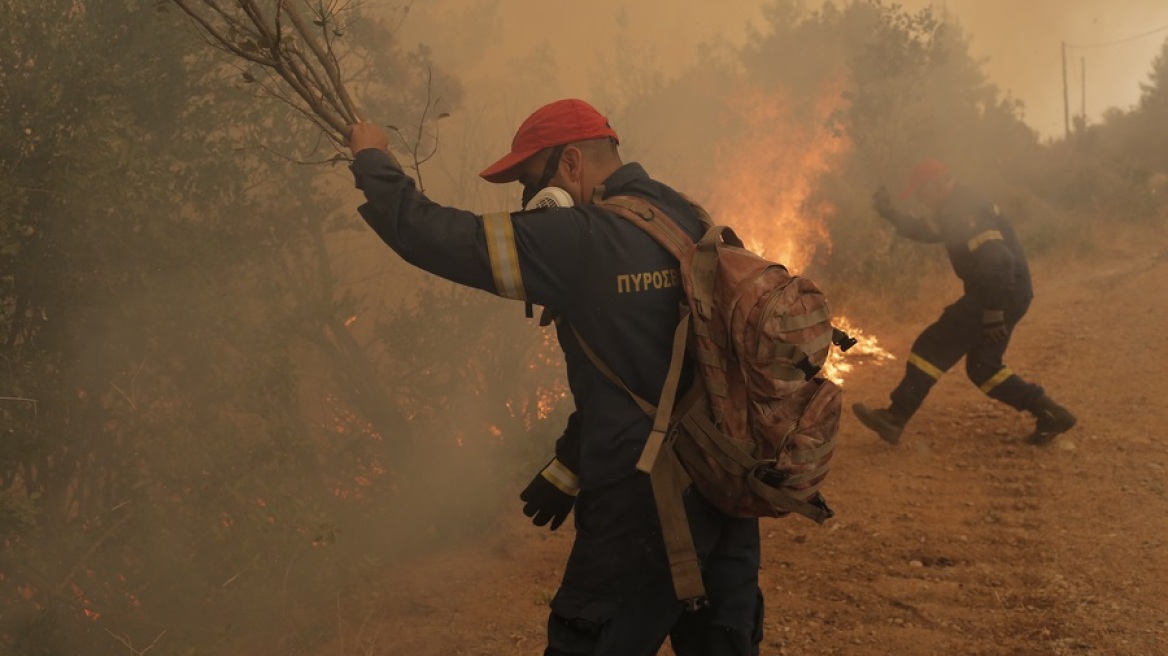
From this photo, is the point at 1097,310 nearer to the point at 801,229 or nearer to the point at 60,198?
the point at 801,229

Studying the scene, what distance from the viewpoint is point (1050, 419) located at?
20.0 ft

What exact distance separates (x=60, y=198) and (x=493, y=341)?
A: 353cm

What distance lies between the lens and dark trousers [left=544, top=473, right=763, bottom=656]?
89.7 inches

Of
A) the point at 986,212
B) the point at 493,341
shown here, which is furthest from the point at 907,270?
the point at 493,341

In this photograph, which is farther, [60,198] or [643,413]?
[60,198]

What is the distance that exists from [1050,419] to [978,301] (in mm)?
984

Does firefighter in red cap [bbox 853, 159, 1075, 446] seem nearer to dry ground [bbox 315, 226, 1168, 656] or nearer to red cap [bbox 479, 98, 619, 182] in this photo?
dry ground [bbox 315, 226, 1168, 656]

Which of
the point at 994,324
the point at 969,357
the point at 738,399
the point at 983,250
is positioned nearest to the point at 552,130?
the point at 738,399

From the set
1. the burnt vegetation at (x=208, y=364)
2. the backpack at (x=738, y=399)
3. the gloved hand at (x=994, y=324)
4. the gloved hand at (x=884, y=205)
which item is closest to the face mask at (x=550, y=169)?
the backpack at (x=738, y=399)

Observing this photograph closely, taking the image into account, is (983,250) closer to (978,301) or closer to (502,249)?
(978,301)

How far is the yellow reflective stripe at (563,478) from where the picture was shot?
274 centimetres

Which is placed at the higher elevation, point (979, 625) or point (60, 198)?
point (60, 198)

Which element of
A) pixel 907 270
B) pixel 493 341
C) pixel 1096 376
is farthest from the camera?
pixel 907 270

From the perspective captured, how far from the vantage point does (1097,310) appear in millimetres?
10133
